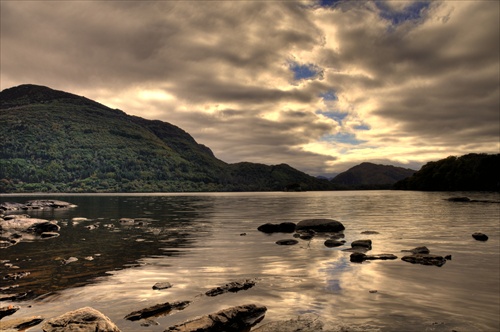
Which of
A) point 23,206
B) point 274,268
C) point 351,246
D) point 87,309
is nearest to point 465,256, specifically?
point 351,246

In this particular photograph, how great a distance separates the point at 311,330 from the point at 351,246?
739 inches

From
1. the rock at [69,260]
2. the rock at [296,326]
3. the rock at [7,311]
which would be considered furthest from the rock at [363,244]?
the rock at [7,311]

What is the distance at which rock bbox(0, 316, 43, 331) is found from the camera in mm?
11477

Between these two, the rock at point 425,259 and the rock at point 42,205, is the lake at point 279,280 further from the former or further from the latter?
the rock at point 42,205

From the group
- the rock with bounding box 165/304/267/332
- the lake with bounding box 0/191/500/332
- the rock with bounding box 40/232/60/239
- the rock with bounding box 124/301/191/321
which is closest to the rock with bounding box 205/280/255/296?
the lake with bounding box 0/191/500/332

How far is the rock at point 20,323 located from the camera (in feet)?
37.7

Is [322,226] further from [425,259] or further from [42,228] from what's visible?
[42,228]

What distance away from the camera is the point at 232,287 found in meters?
16.2

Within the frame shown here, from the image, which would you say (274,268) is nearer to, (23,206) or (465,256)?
(465,256)

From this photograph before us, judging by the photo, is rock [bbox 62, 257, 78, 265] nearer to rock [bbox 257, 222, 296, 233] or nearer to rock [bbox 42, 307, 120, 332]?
rock [bbox 42, 307, 120, 332]

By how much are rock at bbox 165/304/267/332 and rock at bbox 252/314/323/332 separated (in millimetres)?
926

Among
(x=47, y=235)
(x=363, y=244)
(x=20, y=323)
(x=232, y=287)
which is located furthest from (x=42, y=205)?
(x=232, y=287)

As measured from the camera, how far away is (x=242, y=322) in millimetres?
12039

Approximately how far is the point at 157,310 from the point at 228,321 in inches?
128
